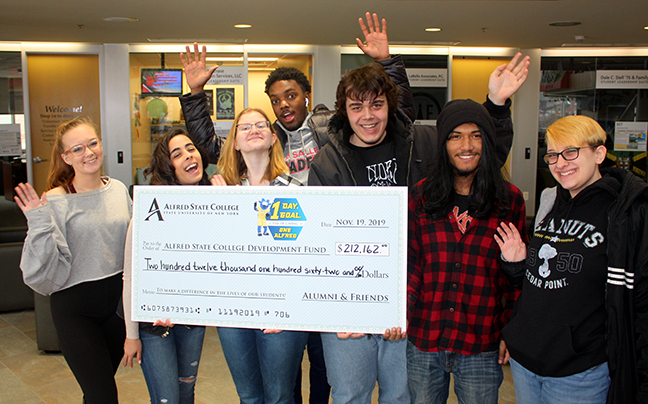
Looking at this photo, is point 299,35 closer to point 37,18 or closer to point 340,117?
point 37,18

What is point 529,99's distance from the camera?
27.0 feet

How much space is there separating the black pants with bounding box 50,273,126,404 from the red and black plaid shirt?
55.1 inches

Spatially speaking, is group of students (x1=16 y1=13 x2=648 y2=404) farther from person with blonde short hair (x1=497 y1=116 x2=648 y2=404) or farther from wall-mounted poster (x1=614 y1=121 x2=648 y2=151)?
wall-mounted poster (x1=614 y1=121 x2=648 y2=151)

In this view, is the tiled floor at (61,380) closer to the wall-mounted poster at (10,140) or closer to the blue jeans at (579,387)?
the blue jeans at (579,387)

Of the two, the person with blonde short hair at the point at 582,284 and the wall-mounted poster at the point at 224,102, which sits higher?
the wall-mounted poster at the point at 224,102

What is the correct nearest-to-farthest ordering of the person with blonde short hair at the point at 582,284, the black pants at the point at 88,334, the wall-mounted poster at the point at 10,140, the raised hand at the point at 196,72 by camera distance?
the person with blonde short hair at the point at 582,284, the black pants at the point at 88,334, the raised hand at the point at 196,72, the wall-mounted poster at the point at 10,140

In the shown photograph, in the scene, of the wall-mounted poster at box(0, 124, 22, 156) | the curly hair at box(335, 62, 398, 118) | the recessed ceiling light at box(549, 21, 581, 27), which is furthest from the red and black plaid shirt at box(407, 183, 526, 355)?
the wall-mounted poster at box(0, 124, 22, 156)

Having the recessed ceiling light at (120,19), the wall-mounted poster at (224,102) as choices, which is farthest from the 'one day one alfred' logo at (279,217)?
the wall-mounted poster at (224,102)

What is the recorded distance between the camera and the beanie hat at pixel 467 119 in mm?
1648

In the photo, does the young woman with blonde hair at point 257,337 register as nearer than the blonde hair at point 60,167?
Yes

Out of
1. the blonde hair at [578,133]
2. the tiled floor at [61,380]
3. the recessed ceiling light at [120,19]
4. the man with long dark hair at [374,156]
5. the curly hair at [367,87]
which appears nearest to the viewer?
the blonde hair at [578,133]

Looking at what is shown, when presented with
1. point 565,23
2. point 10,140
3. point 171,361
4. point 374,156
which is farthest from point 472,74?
point 10,140

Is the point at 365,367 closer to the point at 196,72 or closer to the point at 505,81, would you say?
the point at 505,81

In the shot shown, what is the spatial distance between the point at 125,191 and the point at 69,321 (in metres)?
0.64
